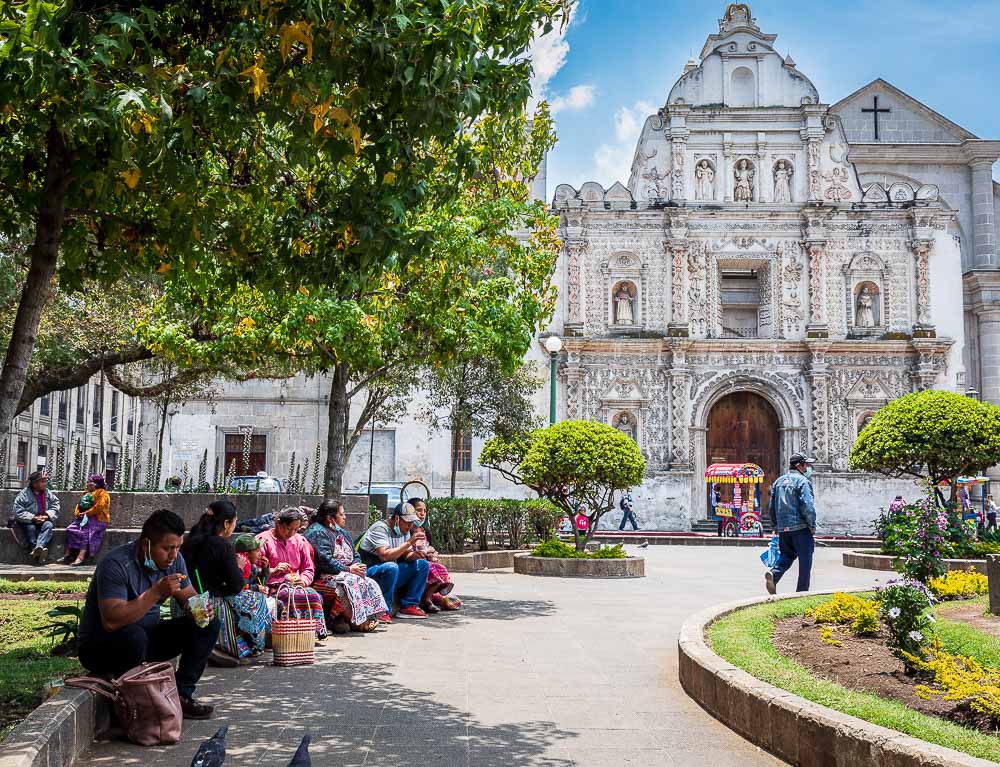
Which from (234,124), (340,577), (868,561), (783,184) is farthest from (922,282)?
(234,124)

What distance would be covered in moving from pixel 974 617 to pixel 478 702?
4916 millimetres

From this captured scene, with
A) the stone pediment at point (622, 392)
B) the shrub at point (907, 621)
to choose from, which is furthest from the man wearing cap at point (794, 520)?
the stone pediment at point (622, 392)

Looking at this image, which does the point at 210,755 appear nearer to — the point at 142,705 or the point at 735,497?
the point at 142,705

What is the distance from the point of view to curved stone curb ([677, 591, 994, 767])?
4078mm

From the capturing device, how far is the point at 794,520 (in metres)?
10.9

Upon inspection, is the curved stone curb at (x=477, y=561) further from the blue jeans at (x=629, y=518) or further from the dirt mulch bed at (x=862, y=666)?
the blue jeans at (x=629, y=518)

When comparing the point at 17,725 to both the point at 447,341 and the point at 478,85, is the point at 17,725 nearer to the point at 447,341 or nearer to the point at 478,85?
the point at 478,85

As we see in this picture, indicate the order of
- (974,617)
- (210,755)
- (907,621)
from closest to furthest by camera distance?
(210,755)
(907,621)
(974,617)

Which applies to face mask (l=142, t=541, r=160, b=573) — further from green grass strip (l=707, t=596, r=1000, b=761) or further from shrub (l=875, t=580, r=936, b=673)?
shrub (l=875, t=580, r=936, b=673)

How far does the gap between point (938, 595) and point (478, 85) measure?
7425 millimetres

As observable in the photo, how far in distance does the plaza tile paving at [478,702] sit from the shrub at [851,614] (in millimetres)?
1270

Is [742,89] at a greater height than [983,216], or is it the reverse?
[742,89]

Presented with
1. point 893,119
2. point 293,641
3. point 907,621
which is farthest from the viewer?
point 893,119

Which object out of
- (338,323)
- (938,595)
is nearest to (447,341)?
(338,323)
